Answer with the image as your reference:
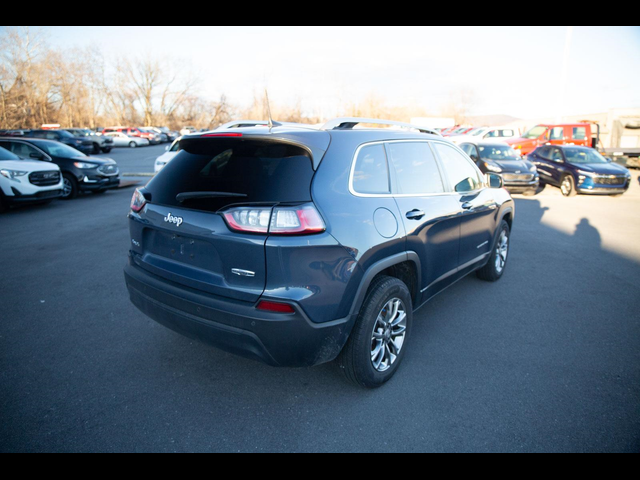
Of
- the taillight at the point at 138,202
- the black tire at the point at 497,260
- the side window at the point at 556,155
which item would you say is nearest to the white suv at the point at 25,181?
the taillight at the point at 138,202

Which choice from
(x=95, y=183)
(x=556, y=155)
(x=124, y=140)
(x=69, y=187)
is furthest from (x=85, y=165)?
(x=124, y=140)

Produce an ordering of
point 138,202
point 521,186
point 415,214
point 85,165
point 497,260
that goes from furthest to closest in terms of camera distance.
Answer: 1. point 521,186
2. point 85,165
3. point 497,260
4. point 415,214
5. point 138,202

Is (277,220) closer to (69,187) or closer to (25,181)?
(25,181)

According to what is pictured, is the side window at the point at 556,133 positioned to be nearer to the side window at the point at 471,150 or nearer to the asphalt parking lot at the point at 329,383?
the side window at the point at 471,150

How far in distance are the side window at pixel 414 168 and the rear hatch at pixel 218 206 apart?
95 centimetres

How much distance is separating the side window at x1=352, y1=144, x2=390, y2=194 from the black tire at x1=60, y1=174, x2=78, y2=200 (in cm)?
1111

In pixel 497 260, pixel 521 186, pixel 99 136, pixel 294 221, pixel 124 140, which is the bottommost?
pixel 521 186

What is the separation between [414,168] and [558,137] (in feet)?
66.7

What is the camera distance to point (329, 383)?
9.82ft

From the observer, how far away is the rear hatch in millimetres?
2326

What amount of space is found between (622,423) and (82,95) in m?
70.1

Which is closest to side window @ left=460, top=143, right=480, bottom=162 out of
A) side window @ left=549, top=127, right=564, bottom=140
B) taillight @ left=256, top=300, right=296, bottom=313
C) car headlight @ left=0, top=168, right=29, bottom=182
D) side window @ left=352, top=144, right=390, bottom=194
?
side window @ left=549, top=127, right=564, bottom=140
